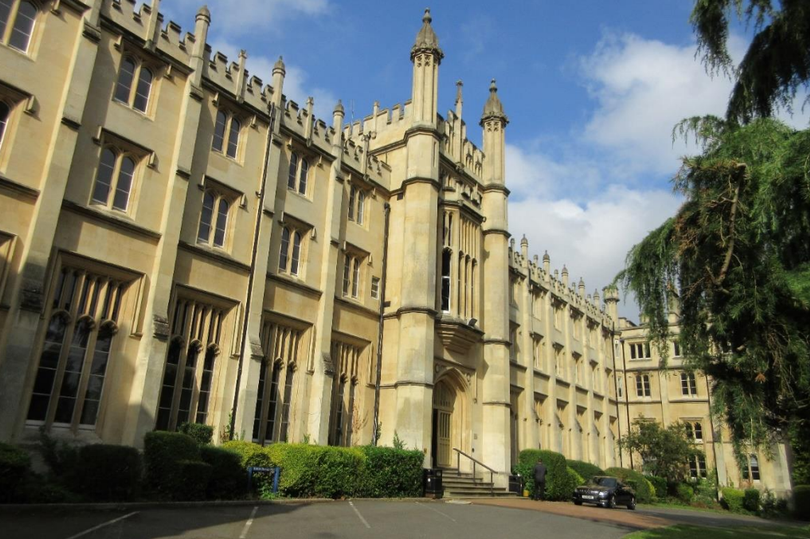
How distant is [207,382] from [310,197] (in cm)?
829

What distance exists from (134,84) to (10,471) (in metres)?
11.5

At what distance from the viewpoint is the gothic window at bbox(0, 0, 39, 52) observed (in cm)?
1510

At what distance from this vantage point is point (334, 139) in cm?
2453

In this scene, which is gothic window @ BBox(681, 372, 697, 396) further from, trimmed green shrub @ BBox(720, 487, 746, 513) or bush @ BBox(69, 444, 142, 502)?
bush @ BBox(69, 444, 142, 502)

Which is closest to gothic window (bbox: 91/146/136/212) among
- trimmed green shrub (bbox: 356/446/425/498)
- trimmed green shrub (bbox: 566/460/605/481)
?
trimmed green shrub (bbox: 356/446/425/498)

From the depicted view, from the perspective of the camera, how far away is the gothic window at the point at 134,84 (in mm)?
17547

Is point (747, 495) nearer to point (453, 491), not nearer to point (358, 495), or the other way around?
point (453, 491)

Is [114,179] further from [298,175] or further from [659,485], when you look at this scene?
[659,485]

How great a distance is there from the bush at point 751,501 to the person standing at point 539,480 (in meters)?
17.2

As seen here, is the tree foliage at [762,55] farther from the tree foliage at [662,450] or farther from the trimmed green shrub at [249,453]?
the tree foliage at [662,450]

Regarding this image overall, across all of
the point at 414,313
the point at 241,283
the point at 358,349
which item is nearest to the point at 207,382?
the point at 241,283

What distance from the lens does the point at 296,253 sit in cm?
2258

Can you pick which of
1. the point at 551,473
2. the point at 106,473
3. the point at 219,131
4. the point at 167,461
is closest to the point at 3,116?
the point at 219,131

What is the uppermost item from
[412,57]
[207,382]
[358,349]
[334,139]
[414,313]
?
[412,57]
